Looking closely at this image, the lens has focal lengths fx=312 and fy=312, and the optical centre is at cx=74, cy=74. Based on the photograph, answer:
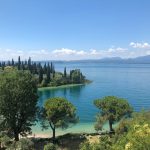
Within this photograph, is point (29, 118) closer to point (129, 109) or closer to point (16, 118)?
point (16, 118)

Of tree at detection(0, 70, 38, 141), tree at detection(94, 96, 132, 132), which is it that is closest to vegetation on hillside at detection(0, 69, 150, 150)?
tree at detection(0, 70, 38, 141)

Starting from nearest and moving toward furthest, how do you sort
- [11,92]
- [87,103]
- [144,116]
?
[144,116] → [11,92] → [87,103]

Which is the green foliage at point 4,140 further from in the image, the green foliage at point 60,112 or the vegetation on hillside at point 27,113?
the green foliage at point 60,112

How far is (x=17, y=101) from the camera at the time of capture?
48.1 meters

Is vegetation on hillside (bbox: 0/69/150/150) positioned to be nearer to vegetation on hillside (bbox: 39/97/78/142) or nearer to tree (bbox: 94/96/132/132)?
vegetation on hillside (bbox: 39/97/78/142)

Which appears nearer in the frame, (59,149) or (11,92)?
(59,149)

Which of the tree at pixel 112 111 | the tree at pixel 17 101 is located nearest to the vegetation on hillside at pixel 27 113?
the tree at pixel 17 101

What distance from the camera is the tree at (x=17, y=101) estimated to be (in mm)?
47781

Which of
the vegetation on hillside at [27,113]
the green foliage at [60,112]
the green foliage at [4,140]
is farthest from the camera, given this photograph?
the green foliage at [60,112]

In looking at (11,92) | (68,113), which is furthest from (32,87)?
(68,113)

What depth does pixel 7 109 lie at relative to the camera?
4784 centimetres

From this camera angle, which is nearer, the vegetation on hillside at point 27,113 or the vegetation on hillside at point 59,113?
the vegetation on hillside at point 27,113

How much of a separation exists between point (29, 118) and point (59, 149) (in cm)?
856

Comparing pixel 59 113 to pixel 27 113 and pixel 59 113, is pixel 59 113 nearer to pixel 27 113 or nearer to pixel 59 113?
pixel 59 113
